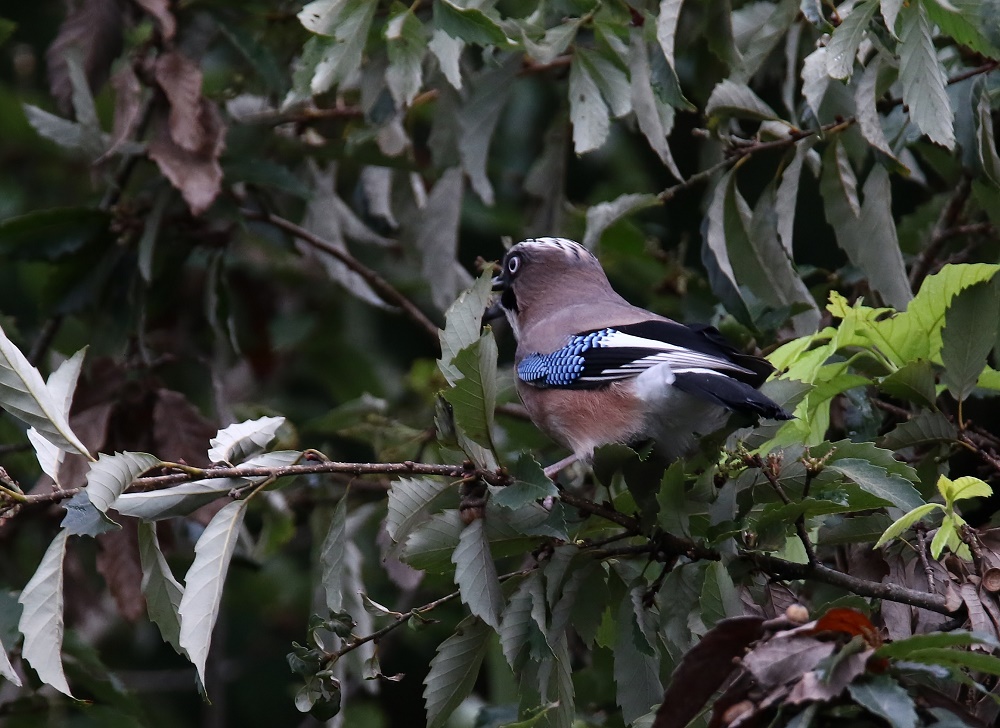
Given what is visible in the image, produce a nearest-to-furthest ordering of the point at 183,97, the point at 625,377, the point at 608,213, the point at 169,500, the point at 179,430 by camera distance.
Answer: the point at 169,500 < the point at 625,377 < the point at 608,213 < the point at 179,430 < the point at 183,97

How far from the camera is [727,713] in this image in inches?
88.0

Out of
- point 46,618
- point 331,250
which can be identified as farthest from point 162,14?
point 46,618

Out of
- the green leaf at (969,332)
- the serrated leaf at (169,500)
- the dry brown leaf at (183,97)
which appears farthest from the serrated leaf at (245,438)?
the dry brown leaf at (183,97)

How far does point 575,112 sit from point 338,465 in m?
1.65

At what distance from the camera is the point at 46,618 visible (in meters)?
2.66

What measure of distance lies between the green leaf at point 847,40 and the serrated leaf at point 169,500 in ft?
6.30

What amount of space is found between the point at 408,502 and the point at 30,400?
3.00ft

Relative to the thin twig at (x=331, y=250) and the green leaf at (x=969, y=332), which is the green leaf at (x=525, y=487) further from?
the thin twig at (x=331, y=250)

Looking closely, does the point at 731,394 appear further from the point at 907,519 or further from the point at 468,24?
the point at 468,24

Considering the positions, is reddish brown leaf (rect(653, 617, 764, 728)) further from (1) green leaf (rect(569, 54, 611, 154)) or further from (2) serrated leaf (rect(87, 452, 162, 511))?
(1) green leaf (rect(569, 54, 611, 154))

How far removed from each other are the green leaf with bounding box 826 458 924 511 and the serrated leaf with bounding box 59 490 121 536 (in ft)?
5.31

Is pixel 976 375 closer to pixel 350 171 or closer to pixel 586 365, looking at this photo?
pixel 586 365

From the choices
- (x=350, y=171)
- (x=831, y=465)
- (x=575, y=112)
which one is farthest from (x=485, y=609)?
(x=350, y=171)

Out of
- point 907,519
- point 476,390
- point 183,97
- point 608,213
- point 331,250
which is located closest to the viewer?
point 907,519
